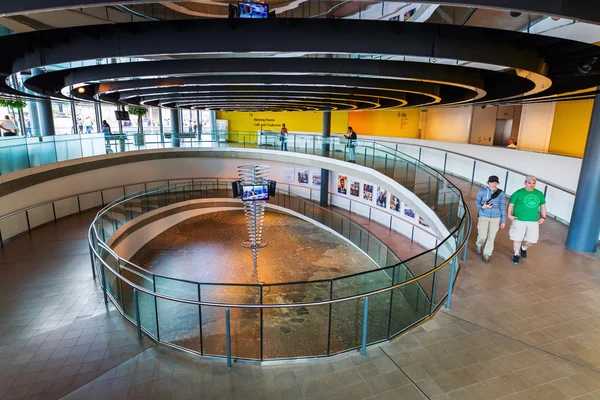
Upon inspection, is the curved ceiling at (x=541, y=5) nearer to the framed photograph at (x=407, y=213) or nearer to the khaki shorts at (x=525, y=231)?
the khaki shorts at (x=525, y=231)

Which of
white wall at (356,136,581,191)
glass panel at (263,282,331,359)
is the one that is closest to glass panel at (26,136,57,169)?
glass panel at (263,282,331,359)

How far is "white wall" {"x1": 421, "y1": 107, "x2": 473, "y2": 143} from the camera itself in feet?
57.2

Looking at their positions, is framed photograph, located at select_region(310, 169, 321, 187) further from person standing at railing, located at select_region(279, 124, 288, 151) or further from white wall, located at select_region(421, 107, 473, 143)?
white wall, located at select_region(421, 107, 473, 143)

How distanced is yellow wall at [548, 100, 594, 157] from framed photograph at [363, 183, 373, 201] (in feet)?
27.6

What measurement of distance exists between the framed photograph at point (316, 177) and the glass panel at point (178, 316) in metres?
17.0

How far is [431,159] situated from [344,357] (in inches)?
567

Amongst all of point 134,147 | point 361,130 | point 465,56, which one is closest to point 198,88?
point 465,56

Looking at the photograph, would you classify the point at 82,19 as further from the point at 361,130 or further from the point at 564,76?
the point at 361,130

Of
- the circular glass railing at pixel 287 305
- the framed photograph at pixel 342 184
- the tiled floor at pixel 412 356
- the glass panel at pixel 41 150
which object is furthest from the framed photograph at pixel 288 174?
the tiled floor at pixel 412 356

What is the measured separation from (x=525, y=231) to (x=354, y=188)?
47.6 ft

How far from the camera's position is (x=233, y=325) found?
595cm

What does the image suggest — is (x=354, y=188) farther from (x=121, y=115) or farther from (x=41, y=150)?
(x=41, y=150)

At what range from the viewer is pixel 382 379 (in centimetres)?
366

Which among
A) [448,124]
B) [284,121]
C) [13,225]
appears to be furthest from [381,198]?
[13,225]
